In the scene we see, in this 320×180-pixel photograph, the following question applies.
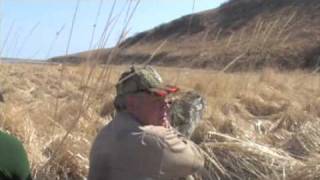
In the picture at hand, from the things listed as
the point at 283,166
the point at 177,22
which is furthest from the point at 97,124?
the point at 177,22

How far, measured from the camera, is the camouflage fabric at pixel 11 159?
11.0 feet

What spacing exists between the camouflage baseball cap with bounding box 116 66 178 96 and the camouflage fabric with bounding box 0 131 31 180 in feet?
1.67

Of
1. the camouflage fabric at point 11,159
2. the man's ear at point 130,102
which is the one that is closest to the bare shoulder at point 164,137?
the man's ear at point 130,102

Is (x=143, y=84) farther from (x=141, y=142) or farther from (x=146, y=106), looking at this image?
(x=141, y=142)

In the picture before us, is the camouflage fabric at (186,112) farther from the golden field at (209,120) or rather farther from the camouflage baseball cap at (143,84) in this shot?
the camouflage baseball cap at (143,84)

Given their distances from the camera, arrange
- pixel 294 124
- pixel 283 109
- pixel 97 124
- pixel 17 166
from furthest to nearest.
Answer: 1. pixel 283 109
2. pixel 294 124
3. pixel 97 124
4. pixel 17 166

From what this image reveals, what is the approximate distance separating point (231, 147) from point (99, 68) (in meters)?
1.21

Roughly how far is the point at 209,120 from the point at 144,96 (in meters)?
3.60

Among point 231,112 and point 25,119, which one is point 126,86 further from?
point 231,112

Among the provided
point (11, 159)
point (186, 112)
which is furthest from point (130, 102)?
point (186, 112)

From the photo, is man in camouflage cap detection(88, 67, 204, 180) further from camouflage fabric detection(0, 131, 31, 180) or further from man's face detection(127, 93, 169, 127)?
camouflage fabric detection(0, 131, 31, 180)

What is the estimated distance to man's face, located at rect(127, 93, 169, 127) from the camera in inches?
139

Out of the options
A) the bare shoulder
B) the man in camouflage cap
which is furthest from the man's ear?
the bare shoulder

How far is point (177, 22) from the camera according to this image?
200 feet
